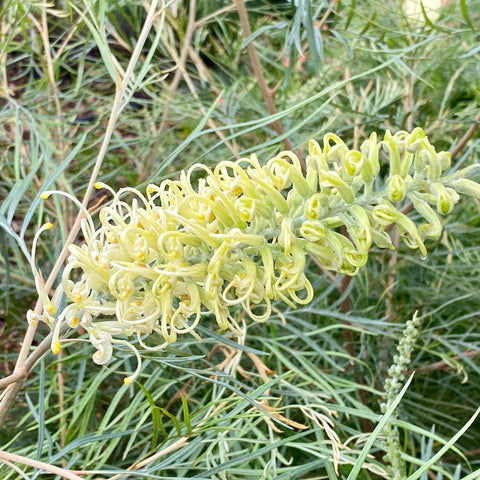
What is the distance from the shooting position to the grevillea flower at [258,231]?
0.41 meters

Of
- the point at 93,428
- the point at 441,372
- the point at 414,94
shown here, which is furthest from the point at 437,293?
the point at 93,428

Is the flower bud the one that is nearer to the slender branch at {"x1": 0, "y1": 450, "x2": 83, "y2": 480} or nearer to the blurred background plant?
the slender branch at {"x1": 0, "y1": 450, "x2": 83, "y2": 480}

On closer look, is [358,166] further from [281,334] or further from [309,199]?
[281,334]

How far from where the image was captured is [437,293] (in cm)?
105

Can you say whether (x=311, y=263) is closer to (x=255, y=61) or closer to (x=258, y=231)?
(x=255, y=61)

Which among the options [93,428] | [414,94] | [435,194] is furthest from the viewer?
[414,94]

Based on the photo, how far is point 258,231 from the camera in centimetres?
43

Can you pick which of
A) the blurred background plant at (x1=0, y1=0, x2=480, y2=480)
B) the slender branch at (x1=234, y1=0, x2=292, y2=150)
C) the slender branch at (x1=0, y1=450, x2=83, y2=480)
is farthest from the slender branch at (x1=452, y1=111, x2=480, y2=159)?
the slender branch at (x1=0, y1=450, x2=83, y2=480)

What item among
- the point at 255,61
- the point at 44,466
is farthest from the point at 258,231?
the point at 255,61

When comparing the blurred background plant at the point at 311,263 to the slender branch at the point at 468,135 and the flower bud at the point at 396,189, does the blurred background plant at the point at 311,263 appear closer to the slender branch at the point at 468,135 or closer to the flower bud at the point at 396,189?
the slender branch at the point at 468,135

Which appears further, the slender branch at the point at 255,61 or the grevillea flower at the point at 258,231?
the slender branch at the point at 255,61

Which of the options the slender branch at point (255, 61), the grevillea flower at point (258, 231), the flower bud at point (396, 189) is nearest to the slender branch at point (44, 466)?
the grevillea flower at point (258, 231)

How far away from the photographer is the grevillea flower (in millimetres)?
409

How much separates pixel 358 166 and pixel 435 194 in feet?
0.18
